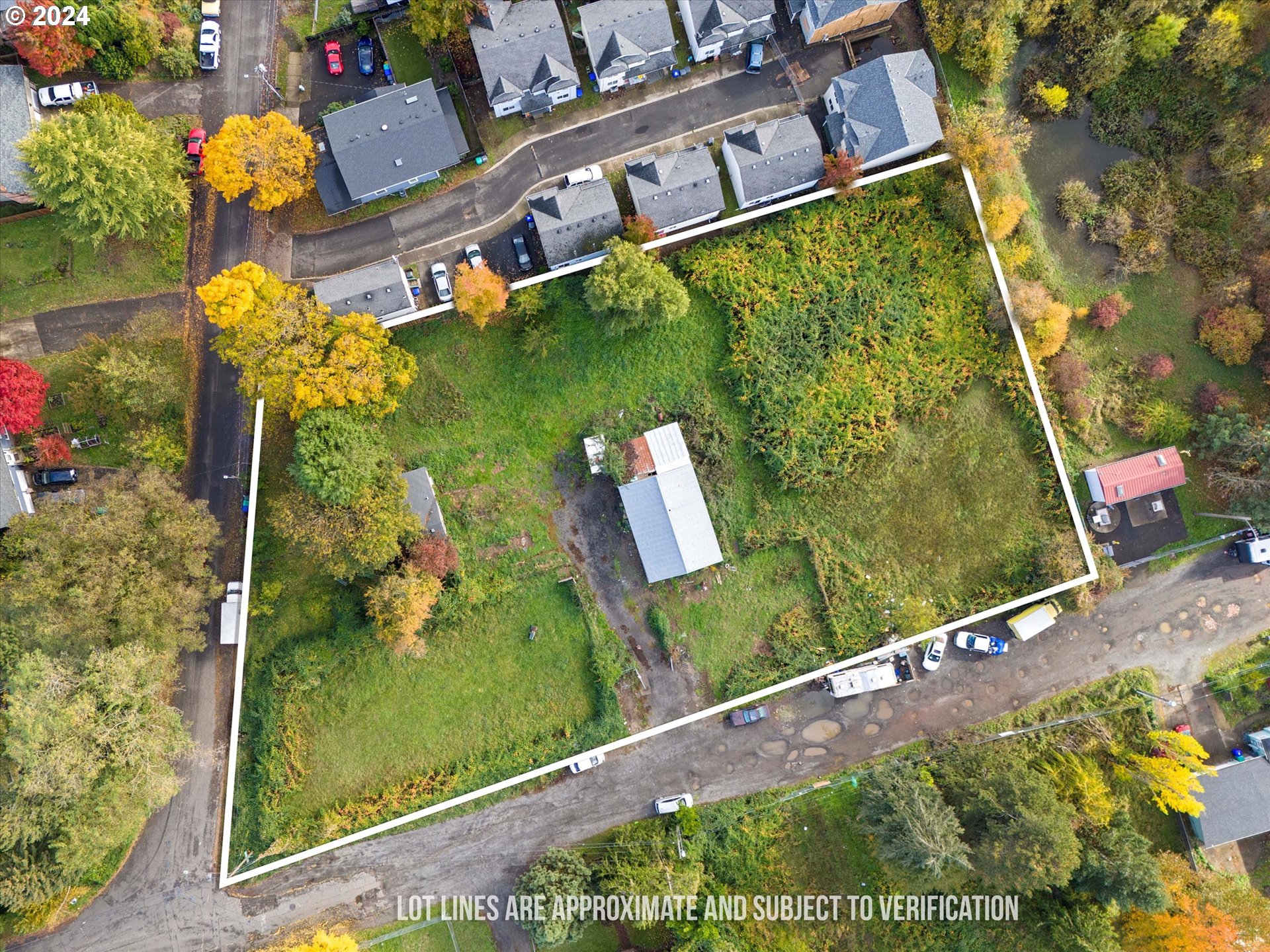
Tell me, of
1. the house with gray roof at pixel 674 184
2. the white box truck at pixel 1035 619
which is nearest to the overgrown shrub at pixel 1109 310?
the white box truck at pixel 1035 619

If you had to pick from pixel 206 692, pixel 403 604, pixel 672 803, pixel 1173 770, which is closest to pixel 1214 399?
pixel 1173 770

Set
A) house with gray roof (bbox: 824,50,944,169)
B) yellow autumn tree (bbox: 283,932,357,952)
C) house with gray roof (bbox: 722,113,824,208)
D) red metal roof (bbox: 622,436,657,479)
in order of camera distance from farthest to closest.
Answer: red metal roof (bbox: 622,436,657,479), house with gray roof (bbox: 722,113,824,208), house with gray roof (bbox: 824,50,944,169), yellow autumn tree (bbox: 283,932,357,952)

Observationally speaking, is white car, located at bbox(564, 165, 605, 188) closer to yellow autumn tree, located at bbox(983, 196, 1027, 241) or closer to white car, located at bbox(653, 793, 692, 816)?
yellow autumn tree, located at bbox(983, 196, 1027, 241)

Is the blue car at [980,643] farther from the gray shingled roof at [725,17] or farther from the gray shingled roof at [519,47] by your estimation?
the gray shingled roof at [519,47]

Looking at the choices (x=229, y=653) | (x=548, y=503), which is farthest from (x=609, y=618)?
(x=229, y=653)

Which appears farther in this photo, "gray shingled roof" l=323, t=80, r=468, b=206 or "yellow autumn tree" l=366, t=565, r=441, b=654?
"gray shingled roof" l=323, t=80, r=468, b=206

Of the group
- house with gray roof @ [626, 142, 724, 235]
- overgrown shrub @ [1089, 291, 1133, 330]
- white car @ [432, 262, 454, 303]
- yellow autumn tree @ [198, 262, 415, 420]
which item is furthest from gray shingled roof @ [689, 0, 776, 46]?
overgrown shrub @ [1089, 291, 1133, 330]

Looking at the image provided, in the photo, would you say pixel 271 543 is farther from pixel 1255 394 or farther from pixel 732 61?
pixel 1255 394
